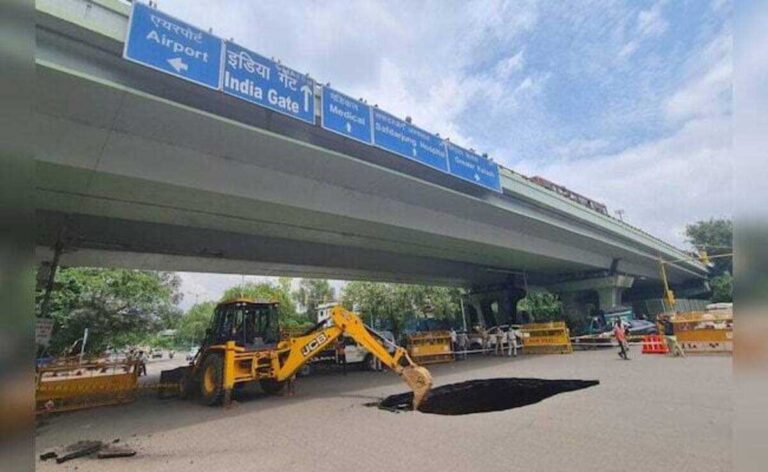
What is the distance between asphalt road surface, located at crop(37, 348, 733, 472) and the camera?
574 centimetres

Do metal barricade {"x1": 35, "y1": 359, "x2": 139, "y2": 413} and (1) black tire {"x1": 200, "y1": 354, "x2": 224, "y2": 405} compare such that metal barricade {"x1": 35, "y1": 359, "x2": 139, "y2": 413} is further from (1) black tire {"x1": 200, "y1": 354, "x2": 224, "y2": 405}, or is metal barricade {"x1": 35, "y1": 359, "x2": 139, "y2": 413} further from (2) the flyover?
(2) the flyover

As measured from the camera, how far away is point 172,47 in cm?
820

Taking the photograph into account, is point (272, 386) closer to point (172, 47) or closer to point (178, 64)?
point (178, 64)

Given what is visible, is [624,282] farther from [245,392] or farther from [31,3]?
[31,3]

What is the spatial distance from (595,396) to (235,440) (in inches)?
294

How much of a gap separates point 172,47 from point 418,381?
8318 millimetres

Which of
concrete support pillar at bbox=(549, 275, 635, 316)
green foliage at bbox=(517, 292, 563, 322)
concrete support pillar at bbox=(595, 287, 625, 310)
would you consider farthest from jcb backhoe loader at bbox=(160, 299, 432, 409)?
green foliage at bbox=(517, 292, 563, 322)

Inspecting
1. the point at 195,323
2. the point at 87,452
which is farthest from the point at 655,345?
the point at 195,323

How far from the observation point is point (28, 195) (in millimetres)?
818

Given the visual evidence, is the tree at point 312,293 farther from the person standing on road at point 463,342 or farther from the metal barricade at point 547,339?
the metal barricade at point 547,339

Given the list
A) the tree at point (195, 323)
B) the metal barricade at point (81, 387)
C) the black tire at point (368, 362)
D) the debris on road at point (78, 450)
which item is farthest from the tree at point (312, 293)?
the debris on road at point (78, 450)

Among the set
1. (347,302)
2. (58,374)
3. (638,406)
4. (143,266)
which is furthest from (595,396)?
(347,302)

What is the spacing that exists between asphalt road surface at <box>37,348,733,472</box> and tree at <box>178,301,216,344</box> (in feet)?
256

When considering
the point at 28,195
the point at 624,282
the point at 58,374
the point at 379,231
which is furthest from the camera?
the point at 624,282
